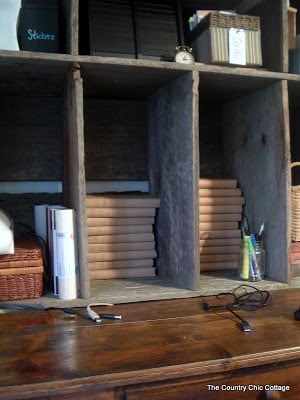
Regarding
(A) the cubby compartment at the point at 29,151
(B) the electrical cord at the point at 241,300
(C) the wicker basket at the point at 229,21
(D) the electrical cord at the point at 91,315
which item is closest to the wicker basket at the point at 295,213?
(B) the electrical cord at the point at 241,300

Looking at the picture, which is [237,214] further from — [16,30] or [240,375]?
[16,30]

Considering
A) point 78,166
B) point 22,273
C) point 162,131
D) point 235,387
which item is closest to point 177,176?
point 162,131

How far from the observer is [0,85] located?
4.54 ft

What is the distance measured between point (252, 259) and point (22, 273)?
74 centimetres

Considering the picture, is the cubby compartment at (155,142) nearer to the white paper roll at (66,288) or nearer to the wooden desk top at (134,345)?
the white paper roll at (66,288)

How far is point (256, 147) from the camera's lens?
1.51 metres

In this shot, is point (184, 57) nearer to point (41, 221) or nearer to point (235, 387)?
point (41, 221)

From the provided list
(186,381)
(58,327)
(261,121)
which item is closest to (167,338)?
(186,381)

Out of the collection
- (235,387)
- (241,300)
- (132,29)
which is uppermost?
(132,29)

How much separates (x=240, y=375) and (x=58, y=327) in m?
0.44

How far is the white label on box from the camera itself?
4.38ft

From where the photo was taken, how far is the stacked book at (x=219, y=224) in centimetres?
154

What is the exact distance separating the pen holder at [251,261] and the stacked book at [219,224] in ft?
0.35

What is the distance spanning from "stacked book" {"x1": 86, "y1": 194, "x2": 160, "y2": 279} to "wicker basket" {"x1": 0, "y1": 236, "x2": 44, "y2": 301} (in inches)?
10.0
